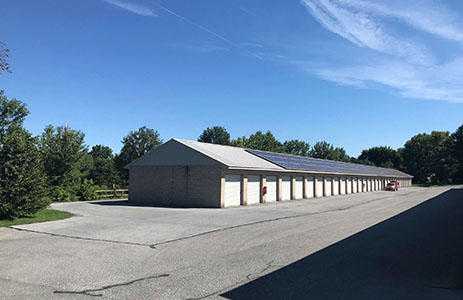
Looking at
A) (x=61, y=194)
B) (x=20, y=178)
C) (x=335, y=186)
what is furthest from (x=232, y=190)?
(x=335, y=186)

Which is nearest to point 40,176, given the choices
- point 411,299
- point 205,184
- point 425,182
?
point 205,184

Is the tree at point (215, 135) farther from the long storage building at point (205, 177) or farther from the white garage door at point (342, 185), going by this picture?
the long storage building at point (205, 177)

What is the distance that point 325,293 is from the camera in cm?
844

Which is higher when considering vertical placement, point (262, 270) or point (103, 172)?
point (103, 172)

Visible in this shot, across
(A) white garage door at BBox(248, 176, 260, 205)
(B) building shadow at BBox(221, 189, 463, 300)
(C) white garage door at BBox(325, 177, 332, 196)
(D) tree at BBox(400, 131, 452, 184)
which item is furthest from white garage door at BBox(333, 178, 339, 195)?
(D) tree at BBox(400, 131, 452, 184)

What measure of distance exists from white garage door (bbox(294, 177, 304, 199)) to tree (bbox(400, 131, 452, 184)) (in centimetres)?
8642

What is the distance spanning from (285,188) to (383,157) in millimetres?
96080

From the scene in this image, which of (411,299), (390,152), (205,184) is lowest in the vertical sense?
(411,299)

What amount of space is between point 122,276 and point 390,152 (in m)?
126

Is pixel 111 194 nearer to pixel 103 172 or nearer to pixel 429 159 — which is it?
pixel 103 172

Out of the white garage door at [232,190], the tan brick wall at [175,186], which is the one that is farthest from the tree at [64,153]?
the white garage door at [232,190]

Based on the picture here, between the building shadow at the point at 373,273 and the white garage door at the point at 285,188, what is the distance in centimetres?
2214

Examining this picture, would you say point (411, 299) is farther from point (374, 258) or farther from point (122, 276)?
point (122, 276)

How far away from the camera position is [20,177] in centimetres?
2091
